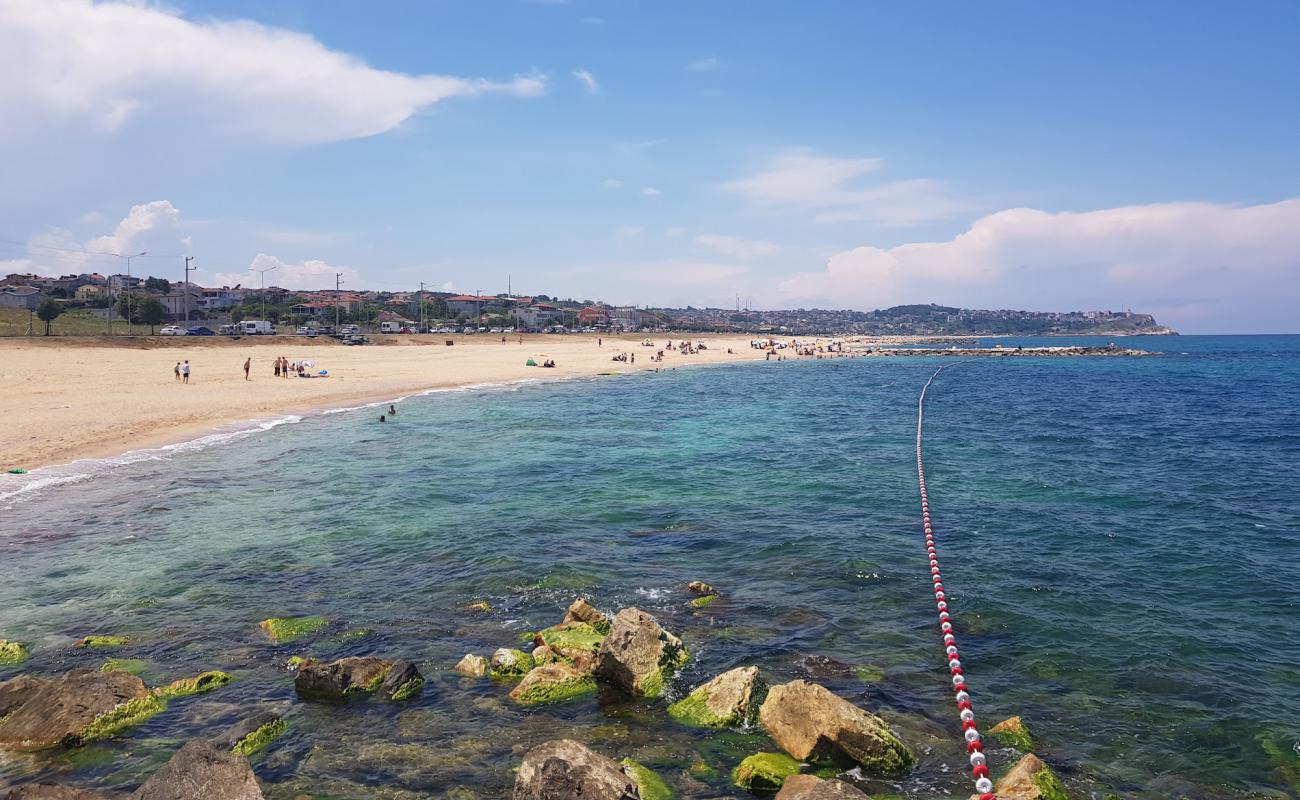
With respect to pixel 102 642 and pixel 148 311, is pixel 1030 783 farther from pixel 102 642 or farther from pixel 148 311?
pixel 148 311

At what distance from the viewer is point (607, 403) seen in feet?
135

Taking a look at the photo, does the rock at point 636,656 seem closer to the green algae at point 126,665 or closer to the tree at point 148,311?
the green algae at point 126,665

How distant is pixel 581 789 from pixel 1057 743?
5.35 meters

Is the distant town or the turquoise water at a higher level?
the distant town

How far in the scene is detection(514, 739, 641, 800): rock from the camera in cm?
593

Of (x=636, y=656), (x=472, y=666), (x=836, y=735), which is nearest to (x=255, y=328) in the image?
(x=472, y=666)

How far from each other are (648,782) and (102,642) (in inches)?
324

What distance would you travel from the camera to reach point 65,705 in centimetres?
780

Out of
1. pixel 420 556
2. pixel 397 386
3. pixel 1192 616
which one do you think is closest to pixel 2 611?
pixel 420 556

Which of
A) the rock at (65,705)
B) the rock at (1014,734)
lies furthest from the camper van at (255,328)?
the rock at (1014,734)

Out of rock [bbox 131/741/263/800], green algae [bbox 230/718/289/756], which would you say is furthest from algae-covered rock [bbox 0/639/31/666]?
rock [bbox 131/741/263/800]

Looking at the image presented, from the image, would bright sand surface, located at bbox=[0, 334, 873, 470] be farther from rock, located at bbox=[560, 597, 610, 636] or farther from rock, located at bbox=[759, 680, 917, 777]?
rock, located at bbox=[759, 680, 917, 777]

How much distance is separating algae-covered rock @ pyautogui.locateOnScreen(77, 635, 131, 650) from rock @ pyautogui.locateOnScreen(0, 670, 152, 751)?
6.27 ft

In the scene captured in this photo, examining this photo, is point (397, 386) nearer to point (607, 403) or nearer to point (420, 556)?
point (607, 403)
